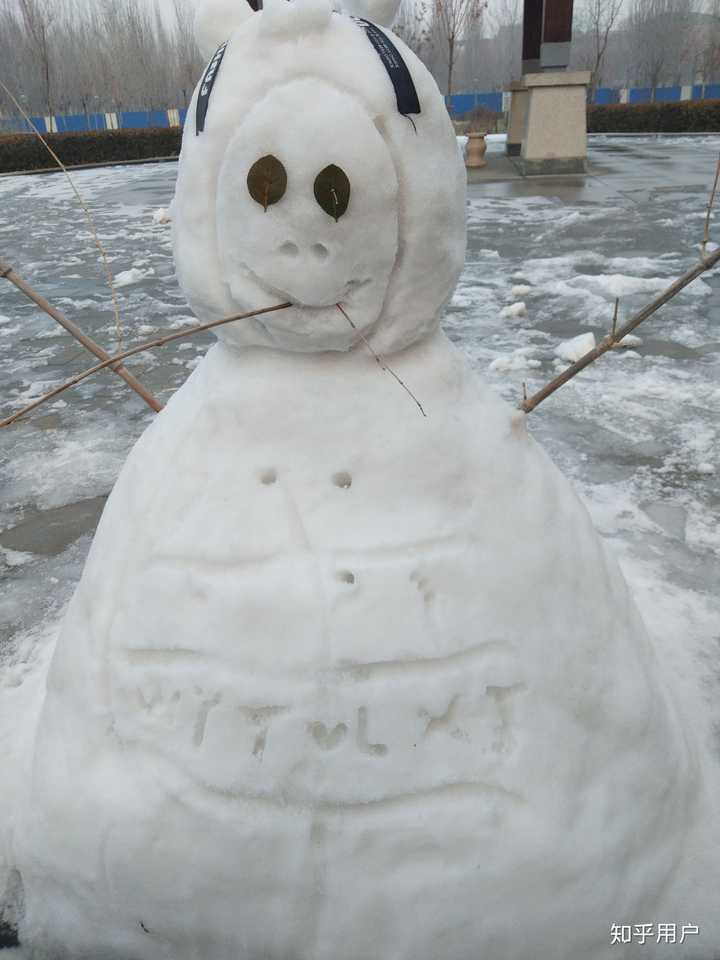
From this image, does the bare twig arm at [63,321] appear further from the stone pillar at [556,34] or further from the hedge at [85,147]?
the hedge at [85,147]

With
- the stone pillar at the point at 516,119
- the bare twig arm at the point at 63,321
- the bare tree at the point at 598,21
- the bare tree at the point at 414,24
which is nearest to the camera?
the bare twig arm at the point at 63,321

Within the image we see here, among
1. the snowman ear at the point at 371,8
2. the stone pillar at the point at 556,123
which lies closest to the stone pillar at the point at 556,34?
the stone pillar at the point at 556,123

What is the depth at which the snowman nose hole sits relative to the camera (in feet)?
3.54

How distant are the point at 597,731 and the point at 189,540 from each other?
2.28 feet

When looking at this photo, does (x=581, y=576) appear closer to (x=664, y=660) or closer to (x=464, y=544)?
(x=464, y=544)

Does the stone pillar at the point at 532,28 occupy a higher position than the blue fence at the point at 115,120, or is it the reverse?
the stone pillar at the point at 532,28

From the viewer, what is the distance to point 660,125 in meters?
16.3

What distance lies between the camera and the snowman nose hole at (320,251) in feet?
3.54

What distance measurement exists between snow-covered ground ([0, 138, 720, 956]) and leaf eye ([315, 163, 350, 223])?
0.40 m

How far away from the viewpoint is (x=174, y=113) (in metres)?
23.4

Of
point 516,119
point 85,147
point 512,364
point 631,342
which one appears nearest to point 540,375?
point 512,364

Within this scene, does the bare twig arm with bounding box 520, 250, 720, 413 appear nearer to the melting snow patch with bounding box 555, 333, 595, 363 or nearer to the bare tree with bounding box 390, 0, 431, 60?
the melting snow patch with bounding box 555, 333, 595, 363

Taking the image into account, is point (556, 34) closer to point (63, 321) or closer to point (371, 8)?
point (371, 8)

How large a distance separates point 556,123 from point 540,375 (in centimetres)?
716
